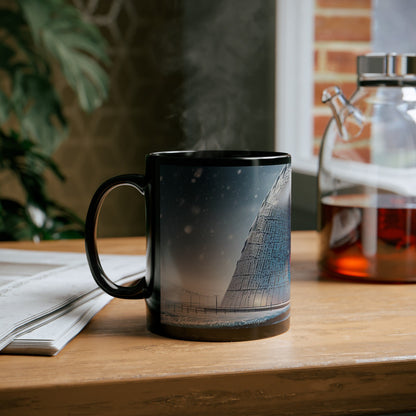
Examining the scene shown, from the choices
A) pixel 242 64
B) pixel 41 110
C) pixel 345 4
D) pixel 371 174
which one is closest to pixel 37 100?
pixel 41 110

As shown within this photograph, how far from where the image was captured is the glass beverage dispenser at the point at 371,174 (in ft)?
2.16

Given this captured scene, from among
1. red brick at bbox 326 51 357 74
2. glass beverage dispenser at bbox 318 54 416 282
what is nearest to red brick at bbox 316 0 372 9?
red brick at bbox 326 51 357 74

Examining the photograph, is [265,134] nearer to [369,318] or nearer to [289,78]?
[289,78]

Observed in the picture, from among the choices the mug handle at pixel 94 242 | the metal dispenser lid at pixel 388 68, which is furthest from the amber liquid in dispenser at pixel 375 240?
the mug handle at pixel 94 242

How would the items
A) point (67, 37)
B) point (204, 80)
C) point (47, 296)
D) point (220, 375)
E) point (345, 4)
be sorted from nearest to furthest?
point (220, 375) < point (47, 296) < point (345, 4) < point (67, 37) < point (204, 80)

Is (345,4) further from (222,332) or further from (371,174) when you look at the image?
(222,332)

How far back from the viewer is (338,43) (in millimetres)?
1720

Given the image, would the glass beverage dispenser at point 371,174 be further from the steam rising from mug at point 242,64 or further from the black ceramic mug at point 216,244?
the steam rising from mug at point 242,64

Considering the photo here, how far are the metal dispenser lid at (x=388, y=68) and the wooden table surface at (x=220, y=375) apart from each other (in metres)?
0.29

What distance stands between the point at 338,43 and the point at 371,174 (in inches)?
43.9

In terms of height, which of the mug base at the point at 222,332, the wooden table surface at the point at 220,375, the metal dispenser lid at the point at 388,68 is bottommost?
the wooden table surface at the point at 220,375

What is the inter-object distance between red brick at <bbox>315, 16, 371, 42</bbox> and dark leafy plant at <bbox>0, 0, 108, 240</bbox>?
2.19 ft

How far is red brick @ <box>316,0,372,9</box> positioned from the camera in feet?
5.47

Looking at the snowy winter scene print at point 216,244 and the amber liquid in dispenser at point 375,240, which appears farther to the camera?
the amber liquid in dispenser at point 375,240
